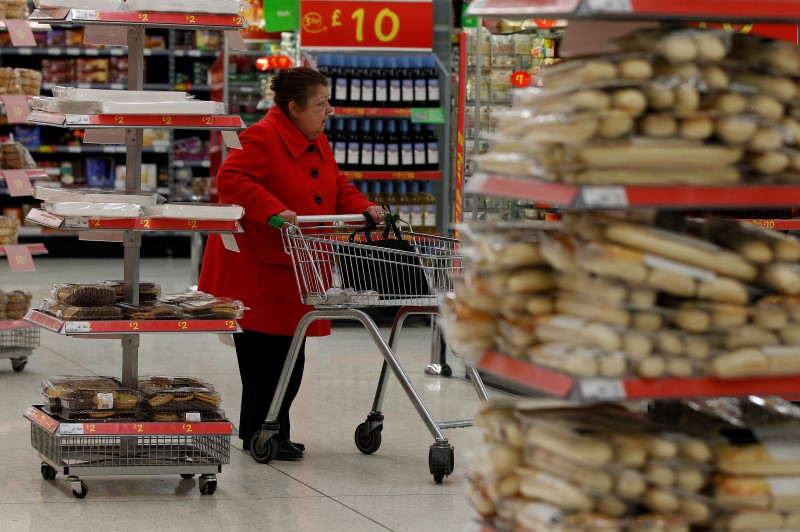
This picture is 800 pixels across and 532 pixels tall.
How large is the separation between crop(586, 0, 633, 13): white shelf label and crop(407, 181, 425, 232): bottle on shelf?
672 cm

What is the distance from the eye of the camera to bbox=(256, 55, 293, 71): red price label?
995cm

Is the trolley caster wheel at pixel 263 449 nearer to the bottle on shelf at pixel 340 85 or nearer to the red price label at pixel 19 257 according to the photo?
the red price label at pixel 19 257

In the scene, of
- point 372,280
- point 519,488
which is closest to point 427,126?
point 372,280

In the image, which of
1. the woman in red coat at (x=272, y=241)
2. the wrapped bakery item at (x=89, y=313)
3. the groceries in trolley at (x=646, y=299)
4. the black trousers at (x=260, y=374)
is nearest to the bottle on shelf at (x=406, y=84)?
the woman in red coat at (x=272, y=241)

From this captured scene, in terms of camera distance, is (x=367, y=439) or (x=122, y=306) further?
(x=367, y=439)

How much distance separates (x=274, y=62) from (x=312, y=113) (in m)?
4.91

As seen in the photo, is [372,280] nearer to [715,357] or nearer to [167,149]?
[715,357]

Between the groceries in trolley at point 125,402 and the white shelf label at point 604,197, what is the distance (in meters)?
2.59

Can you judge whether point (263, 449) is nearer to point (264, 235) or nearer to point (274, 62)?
point (264, 235)

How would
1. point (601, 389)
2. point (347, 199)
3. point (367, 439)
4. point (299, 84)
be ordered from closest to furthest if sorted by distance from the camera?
point (601, 389)
point (299, 84)
point (367, 439)
point (347, 199)

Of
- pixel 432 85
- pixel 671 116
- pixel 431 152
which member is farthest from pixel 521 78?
pixel 671 116

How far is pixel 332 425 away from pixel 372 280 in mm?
1190

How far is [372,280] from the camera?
4914mm

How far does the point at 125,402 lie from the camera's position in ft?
15.1
